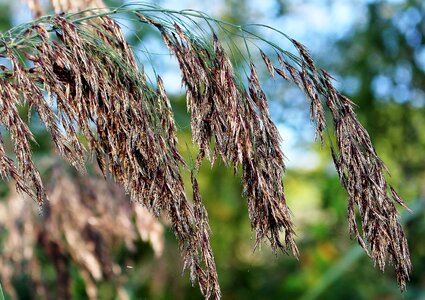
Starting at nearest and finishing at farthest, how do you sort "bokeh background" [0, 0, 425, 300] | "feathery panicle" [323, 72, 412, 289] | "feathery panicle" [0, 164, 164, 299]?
"feathery panicle" [323, 72, 412, 289] → "feathery panicle" [0, 164, 164, 299] → "bokeh background" [0, 0, 425, 300]

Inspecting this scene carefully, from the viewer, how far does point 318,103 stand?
5.37 feet

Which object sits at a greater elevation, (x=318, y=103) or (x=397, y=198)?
(x=318, y=103)

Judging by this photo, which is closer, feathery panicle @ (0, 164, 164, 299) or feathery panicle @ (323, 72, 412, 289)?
feathery panicle @ (323, 72, 412, 289)

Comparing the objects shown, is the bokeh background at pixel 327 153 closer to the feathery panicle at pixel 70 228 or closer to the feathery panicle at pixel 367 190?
the feathery panicle at pixel 70 228

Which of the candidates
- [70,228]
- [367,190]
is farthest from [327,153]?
[367,190]

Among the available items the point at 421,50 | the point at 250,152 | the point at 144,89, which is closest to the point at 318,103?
the point at 250,152

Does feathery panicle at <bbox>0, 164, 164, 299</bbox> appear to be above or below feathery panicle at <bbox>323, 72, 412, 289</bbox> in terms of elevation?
above

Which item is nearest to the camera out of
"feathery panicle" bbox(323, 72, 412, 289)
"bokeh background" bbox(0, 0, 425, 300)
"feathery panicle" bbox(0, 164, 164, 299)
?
"feathery panicle" bbox(323, 72, 412, 289)

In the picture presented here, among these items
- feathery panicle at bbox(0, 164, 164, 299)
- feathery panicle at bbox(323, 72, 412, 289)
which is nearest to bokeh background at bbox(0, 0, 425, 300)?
feathery panicle at bbox(0, 164, 164, 299)

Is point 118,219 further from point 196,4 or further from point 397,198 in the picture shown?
point 196,4

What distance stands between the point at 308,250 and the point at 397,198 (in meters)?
5.82

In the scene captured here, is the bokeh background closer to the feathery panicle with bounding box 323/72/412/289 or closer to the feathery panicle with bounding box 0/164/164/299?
the feathery panicle with bounding box 0/164/164/299

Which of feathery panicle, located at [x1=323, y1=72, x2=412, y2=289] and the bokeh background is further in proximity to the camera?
the bokeh background

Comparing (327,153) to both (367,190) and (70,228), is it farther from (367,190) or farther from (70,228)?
(367,190)
